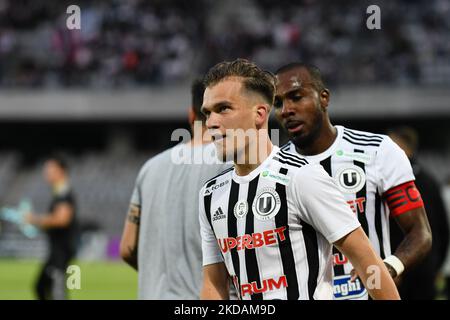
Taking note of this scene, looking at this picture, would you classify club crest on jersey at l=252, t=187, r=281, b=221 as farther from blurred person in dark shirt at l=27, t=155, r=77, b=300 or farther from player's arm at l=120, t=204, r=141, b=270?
blurred person in dark shirt at l=27, t=155, r=77, b=300

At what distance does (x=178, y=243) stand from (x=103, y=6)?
86.9 ft

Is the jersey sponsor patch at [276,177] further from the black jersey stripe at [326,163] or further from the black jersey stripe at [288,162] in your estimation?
the black jersey stripe at [326,163]

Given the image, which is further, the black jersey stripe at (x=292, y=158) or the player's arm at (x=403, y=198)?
the player's arm at (x=403, y=198)

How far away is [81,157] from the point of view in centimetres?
3136

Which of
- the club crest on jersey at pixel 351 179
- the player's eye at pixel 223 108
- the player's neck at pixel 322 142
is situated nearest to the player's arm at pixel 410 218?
the club crest on jersey at pixel 351 179

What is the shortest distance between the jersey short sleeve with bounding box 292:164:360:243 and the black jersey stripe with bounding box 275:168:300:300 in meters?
0.09

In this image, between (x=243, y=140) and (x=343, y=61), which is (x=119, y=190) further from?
(x=243, y=140)

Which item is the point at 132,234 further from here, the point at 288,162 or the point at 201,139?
the point at 288,162

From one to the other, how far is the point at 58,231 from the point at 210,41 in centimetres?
1802

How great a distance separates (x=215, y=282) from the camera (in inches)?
140

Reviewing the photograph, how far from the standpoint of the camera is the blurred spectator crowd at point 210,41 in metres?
25.9

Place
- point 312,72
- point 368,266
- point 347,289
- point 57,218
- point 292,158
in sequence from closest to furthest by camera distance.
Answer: point 368,266 → point 292,158 → point 347,289 → point 312,72 → point 57,218

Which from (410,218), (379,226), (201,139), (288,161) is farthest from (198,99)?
(288,161)

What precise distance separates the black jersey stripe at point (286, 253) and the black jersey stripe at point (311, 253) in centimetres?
6
